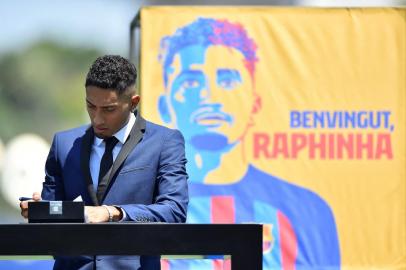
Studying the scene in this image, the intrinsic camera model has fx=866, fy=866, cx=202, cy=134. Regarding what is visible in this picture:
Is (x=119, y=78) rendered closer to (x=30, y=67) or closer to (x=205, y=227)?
(x=205, y=227)

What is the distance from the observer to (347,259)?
545cm

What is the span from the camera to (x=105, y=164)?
266 centimetres

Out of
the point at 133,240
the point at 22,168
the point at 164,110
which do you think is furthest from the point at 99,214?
the point at 22,168

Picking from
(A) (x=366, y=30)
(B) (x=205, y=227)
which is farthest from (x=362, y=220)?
(B) (x=205, y=227)

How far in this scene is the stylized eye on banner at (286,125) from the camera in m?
5.41

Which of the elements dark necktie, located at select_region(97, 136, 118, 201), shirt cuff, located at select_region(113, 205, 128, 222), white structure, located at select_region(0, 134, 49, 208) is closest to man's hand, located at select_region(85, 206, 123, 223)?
shirt cuff, located at select_region(113, 205, 128, 222)

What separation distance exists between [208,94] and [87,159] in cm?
280

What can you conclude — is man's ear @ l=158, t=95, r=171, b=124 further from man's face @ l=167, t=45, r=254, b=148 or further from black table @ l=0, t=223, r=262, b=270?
black table @ l=0, t=223, r=262, b=270

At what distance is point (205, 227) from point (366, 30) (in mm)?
3798

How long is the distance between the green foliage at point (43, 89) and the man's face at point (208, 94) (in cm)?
103

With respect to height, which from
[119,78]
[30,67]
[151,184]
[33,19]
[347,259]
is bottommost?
[347,259]

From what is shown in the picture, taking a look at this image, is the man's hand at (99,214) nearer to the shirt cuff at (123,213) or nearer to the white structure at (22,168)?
the shirt cuff at (123,213)

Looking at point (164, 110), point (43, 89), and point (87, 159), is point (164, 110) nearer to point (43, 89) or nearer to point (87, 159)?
point (43, 89)

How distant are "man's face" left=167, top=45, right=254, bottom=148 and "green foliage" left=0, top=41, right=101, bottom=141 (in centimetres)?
103
